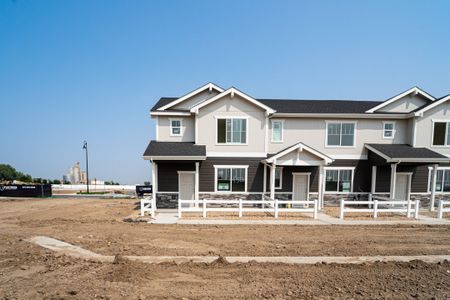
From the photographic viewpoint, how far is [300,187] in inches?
588

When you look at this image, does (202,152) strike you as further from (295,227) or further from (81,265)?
(81,265)

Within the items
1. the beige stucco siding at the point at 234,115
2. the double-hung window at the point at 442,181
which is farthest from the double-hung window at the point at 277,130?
the double-hung window at the point at 442,181

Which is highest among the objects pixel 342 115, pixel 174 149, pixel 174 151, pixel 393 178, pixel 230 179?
pixel 342 115

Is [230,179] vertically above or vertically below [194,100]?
below

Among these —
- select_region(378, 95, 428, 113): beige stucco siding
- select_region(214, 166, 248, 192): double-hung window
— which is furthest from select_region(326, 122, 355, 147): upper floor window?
select_region(214, 166, 248, 192): double-hung window

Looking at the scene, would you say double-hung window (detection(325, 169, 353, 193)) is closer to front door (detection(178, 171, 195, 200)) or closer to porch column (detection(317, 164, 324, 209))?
porch column (detection(317, 164, 324, 209))

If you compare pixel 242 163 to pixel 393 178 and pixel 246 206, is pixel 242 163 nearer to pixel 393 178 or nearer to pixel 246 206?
pixel 246 206

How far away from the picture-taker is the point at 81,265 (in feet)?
18.6

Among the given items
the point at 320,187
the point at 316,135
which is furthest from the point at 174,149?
the point at 316,135

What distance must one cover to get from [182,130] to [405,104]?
17.3 m

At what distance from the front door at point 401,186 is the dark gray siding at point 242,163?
33.9 ft

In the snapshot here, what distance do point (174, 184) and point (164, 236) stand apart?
5.94 metres

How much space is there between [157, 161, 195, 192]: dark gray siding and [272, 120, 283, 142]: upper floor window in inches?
249

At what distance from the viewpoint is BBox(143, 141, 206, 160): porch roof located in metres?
12.8
